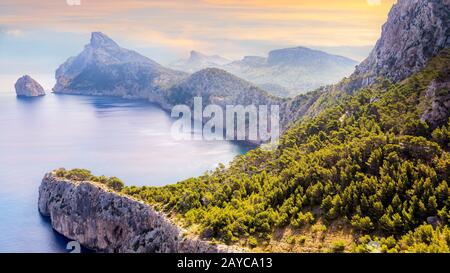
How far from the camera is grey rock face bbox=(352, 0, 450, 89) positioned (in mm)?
84581

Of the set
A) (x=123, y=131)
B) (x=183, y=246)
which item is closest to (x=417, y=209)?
(x=183, y=246)

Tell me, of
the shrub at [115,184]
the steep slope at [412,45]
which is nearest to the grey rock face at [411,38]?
the steep slope at [412,45]

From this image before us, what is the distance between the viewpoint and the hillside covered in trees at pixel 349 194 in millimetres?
41250

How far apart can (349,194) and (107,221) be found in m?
43.7

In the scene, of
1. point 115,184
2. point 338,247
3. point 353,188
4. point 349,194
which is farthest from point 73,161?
point 338,247

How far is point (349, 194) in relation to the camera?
46969 millimetres

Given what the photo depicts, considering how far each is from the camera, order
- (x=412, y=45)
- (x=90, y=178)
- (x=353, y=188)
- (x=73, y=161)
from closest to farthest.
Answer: (x=353, y=188)
(x=90, y=178)
(x=412, y=45)
(x=73, y=161)

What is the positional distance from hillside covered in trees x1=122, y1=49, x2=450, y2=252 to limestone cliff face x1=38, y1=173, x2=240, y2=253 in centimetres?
234

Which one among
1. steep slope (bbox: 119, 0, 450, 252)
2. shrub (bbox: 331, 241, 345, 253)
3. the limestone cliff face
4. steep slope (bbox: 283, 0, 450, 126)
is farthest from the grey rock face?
the limestone cliff face

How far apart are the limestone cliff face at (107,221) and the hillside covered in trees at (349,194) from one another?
2.34 m

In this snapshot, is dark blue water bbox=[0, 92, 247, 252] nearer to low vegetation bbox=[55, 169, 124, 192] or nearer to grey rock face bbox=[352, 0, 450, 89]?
low vegetation bbox=[55, 169, 124, 192]

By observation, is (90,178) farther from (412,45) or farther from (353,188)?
(412,45)

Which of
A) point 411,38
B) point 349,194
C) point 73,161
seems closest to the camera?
point 349,194
